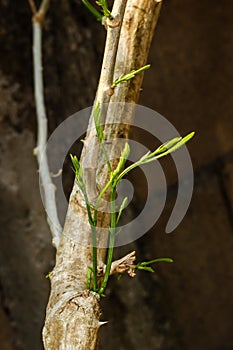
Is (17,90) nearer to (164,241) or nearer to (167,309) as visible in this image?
(164,241)

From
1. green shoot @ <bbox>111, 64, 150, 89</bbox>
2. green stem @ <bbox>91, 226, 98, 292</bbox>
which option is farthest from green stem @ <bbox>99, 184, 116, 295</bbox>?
green shoot @ <bbox>111, 64, 150, 89</bbox>

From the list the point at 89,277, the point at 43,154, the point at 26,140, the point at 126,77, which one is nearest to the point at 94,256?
the point at 89,277

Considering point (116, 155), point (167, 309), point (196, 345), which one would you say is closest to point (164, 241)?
point (167, 309)

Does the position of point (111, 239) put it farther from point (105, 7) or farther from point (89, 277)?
point (105, 7)

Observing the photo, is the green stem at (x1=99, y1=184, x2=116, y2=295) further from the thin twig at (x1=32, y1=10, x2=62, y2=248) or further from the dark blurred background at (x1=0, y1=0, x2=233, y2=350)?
the dark blurred background at (x1=0, y1=0, x2=233, y2=350)

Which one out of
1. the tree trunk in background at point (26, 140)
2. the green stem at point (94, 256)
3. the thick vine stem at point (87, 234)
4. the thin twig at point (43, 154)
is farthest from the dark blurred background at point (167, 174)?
the green stem at point (94, 256)
